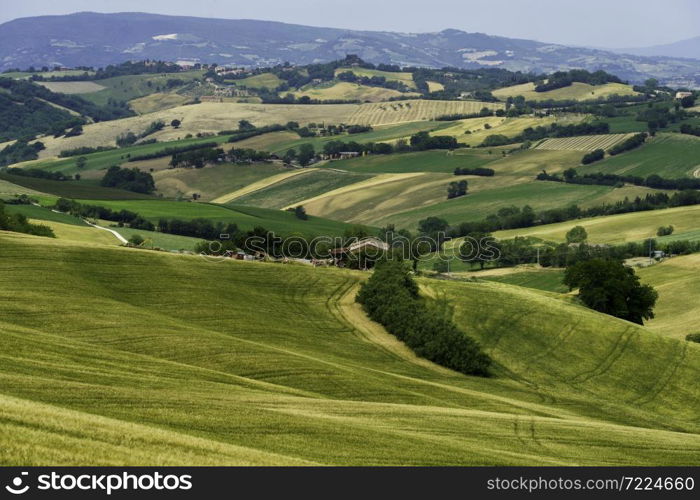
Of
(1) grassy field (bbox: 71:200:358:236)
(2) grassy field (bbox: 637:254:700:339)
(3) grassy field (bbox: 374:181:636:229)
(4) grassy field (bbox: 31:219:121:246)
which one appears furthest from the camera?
(3) grassy field (bbox: 374:181:636:229)

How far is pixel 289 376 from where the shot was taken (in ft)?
179

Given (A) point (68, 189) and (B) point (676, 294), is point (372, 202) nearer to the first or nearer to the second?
(A) point (68, 189)

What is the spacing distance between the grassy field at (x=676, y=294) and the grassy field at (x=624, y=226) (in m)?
19.1

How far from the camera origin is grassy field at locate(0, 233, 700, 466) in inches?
1289

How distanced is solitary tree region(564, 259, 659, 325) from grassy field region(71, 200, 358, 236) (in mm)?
55626

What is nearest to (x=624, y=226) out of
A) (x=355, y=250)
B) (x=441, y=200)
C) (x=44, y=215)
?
(x=441, y=200)

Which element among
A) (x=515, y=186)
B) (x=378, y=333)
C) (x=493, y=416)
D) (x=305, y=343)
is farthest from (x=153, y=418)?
(x=515, y=186)

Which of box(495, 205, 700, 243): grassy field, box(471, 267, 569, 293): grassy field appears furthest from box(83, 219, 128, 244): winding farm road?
box(495, 205, 700, 243): grassy field

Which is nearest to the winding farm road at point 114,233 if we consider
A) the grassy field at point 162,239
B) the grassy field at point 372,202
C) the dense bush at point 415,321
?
the grassy field at point 162,239

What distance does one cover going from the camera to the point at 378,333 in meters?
78.1

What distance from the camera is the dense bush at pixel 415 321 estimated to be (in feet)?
235

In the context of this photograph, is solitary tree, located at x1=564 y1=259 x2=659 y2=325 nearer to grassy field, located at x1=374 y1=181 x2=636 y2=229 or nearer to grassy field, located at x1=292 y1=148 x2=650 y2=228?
grassy field, located at x1=374 y1=181 x2=636 y2=229

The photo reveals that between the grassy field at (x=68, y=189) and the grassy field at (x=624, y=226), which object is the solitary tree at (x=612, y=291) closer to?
the grassy field at (x=624, y=226)

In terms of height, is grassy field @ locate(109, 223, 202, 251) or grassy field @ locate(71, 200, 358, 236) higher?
grassy field @ locate(109, 223, 202, 251)
